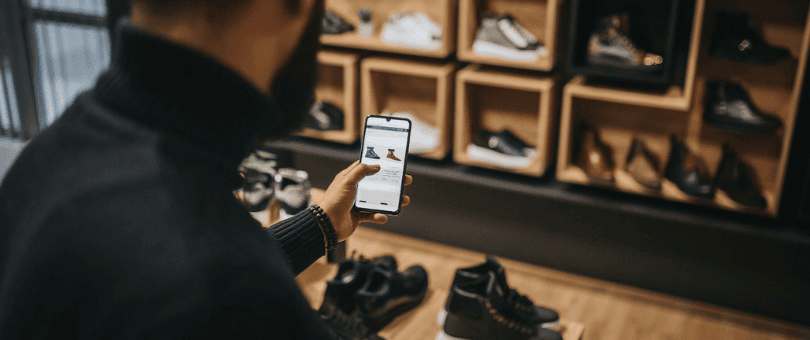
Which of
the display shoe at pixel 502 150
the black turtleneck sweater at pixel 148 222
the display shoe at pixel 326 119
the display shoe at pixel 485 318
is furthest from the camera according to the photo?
the display shoe at pixel 326 119

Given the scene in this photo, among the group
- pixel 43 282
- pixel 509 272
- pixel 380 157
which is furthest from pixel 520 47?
pixel 43 282

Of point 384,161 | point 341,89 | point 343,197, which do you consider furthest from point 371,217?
point 341,89

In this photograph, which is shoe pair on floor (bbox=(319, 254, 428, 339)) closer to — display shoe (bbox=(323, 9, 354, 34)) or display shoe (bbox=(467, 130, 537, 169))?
display shoe (bbox=(467, 130, 537, 169))

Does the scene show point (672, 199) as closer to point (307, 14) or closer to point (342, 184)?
point (342, 184)

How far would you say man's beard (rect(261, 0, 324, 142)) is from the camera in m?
0.63

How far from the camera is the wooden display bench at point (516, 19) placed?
261 centimetres

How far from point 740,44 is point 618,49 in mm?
394

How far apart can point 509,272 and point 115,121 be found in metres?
2.57

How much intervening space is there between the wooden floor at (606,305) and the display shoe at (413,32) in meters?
0.96

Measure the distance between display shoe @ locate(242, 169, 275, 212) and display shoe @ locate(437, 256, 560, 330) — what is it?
0.83m

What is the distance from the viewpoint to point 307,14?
625 mm

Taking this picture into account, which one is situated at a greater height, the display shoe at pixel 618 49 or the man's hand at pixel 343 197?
the display shoe at pixel 618 49

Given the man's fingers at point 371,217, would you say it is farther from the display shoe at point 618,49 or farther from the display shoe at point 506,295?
the display shoe at point 618,49

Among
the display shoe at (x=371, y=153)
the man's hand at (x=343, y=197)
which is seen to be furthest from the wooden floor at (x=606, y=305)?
the man's hand at (x=343, y=197)
